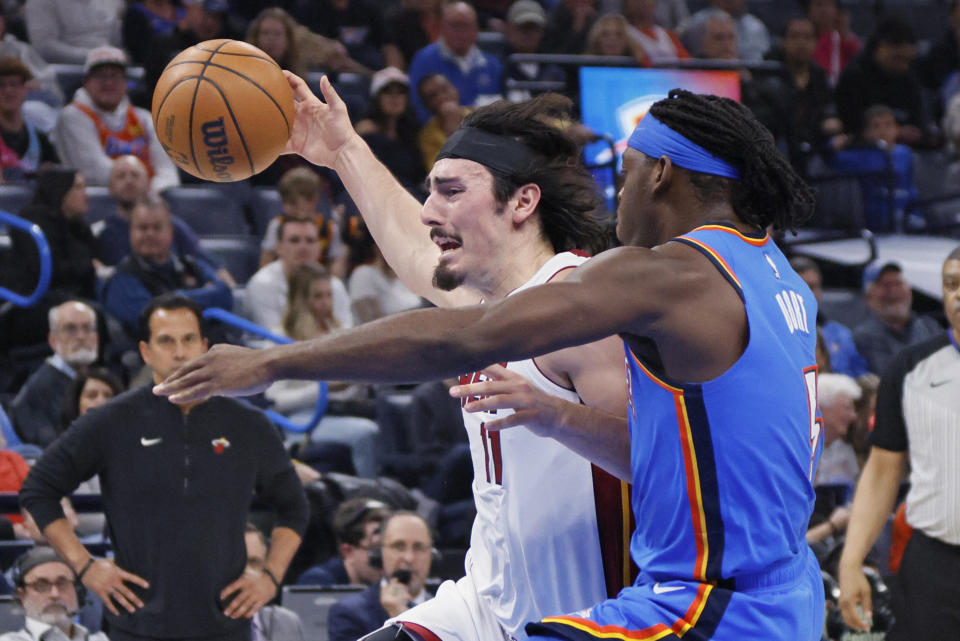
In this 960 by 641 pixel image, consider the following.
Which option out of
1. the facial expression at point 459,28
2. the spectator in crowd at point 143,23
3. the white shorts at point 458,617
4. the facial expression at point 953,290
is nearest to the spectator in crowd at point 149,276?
the spectator in crowd at point 143,23

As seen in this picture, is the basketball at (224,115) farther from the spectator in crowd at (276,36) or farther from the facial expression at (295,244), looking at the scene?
the spectator in crowd at (276,36)

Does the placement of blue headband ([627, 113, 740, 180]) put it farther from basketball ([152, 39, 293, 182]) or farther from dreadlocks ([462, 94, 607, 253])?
basketball ([152, 39, 293, 182])

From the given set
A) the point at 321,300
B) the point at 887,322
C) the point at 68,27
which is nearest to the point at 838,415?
the point at 887,322

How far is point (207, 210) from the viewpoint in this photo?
30.8 feet

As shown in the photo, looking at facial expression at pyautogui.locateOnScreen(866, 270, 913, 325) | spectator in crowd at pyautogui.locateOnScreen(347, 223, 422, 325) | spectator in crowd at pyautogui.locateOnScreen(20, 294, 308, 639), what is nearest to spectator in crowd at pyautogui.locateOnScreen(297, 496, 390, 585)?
spectator in crowd at pyautogui.locateOnScreen(20, 294, 308, 639)

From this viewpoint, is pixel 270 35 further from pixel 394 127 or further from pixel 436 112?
pixel 436 112

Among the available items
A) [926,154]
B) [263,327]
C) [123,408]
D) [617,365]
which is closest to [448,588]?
[617,365]

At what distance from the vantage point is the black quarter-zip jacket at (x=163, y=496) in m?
5.20

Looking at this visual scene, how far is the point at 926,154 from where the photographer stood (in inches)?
495

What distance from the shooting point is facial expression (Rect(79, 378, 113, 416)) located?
6.63 m

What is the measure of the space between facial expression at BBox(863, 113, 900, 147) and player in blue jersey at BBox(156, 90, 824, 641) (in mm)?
9387

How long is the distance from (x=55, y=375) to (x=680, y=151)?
5087 millimetres

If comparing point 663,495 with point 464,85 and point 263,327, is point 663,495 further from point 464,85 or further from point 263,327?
point 464,85

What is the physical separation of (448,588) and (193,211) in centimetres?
611
